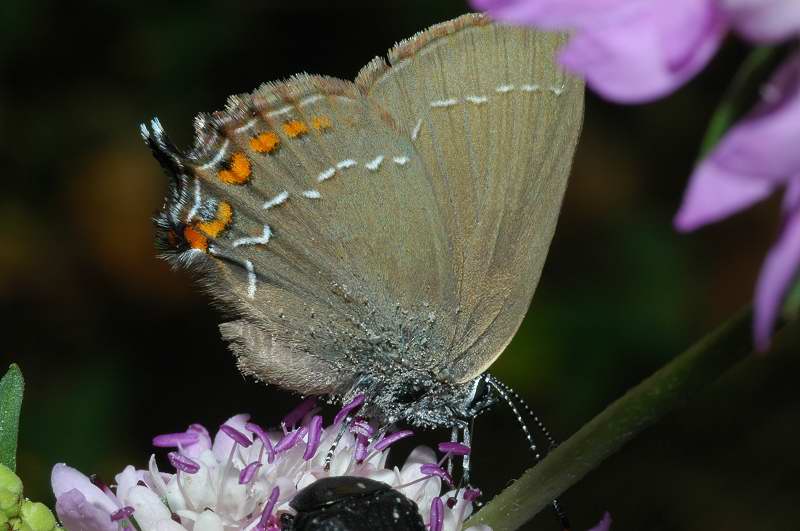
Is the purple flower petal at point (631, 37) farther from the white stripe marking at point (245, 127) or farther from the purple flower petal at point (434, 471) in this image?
the white stripe marking at point (245, 127)

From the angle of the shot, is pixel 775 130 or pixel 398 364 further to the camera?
pixel 398 364

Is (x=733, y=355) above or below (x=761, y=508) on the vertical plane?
above

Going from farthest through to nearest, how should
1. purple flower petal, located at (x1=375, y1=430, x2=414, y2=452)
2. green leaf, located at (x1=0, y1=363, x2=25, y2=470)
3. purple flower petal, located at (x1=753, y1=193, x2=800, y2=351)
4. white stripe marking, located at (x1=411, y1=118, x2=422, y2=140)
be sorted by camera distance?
1. white stripe marking, located at (x1=411, y1=118, x2=422, y2=140)
2. purple flower petal, located at (x1=375, y1=430, x2=414, y2=452)
3. green leaf, located at (x1=0, y1=363, x2=25, y2=470)
4. purple flower petal, located at (x1=753, y1=193, x2=800, y2=351)

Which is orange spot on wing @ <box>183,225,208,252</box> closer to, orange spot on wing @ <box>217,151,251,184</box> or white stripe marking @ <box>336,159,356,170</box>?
orange spot on wing @ <box>217,151,251,184</box>

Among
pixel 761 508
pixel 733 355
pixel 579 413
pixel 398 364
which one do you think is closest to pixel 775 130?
pixel 733 355

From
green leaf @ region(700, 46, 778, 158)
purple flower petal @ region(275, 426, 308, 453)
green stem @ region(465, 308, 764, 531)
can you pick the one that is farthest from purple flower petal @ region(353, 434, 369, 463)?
green leaf @ region(700, 46, 778, 158)

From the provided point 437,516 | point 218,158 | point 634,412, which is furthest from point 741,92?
point 218,158

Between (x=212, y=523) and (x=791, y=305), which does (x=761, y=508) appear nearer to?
(x=212, y=523)

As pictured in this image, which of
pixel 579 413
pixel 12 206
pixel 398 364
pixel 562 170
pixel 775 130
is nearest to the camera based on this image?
pixel 775 130
